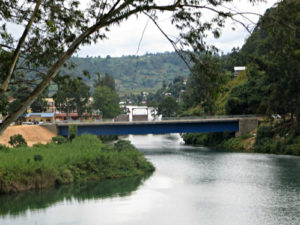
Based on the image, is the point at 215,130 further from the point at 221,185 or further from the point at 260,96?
the point at 221,185

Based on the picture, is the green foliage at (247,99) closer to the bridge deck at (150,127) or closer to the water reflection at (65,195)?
the bridge deck at (150,127)

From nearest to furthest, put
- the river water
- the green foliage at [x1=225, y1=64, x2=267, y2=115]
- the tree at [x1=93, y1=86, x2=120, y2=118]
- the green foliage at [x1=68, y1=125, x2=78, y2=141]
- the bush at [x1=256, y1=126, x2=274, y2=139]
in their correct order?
the river water
the green foliage at [x1=68, y1=125, x2=78, y2=141]
the bush at [x1=256, y1=126, x2=274, y2=139]
the green foliage at [x1=225, y1=64, x2=267, y2=115]
the tree at [x1=93, y1=86, x2=120, y2=118]

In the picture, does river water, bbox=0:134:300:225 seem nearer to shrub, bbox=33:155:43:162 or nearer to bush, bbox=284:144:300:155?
shrub, bbox=33:155:43:162

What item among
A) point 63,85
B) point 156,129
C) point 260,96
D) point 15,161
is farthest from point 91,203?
point 260,96

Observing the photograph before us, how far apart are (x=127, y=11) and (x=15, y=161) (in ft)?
85.3

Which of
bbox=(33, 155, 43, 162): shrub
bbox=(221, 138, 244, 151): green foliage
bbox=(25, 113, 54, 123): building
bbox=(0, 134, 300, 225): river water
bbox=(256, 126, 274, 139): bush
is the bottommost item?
bbox=(0, 134, 300, 225): river water

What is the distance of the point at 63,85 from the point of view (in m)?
21.9

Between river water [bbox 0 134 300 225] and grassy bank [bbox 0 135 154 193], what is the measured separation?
1.21 m

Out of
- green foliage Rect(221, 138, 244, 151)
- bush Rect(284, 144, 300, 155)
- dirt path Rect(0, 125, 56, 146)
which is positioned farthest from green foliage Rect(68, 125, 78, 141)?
bush Rect(284, 144, 300, 155)

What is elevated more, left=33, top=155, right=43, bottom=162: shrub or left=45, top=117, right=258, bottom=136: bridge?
left=45, top=117, right=258, bottom=136: bridge

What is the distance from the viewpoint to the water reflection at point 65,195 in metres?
34.3

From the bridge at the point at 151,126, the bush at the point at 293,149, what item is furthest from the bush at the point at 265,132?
the bridge at the point at 151,126

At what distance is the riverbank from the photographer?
2584 inches

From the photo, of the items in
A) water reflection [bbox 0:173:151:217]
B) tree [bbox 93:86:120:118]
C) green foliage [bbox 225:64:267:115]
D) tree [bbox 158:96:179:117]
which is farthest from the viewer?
tree [bbox 158:96:179:117]
